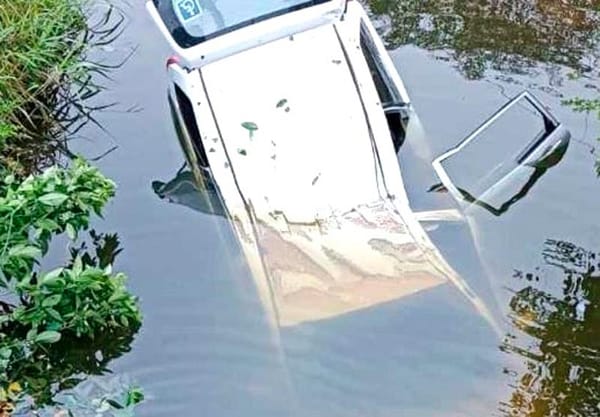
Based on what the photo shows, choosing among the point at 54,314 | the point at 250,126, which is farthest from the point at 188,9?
the point at 54,314

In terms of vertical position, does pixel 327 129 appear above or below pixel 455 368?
above

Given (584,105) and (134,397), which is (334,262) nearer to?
(134,397)

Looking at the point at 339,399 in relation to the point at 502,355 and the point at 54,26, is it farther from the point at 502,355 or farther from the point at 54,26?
the point at 54,26

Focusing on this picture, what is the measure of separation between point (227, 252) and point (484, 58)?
2638mm

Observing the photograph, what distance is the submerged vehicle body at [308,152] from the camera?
5145mm

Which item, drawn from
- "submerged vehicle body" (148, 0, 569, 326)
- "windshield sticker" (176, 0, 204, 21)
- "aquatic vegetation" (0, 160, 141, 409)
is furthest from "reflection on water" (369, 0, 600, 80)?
"aquatic vegetation" (0, 160, 141, 409)

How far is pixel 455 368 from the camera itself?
495 cm

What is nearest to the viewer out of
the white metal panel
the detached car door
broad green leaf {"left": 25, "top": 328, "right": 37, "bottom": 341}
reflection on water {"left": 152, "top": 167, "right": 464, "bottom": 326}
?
broad green leaf {"left": 25, "top": 328, "right": 37, "bottom": 341}

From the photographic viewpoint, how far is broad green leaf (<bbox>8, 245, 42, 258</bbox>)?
4.70 metres

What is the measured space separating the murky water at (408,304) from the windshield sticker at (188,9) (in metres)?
0.86

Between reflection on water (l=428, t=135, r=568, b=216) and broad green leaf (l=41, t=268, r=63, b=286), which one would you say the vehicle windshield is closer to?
reflection on water (l=428, t=135, r=568, b=216)

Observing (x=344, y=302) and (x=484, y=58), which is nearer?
(x=344, y=302)

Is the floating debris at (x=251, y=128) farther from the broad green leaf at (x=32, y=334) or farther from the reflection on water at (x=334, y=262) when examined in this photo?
the broad green leaf at (x=32, y=334)

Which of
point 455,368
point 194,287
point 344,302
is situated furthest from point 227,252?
point 455,368
